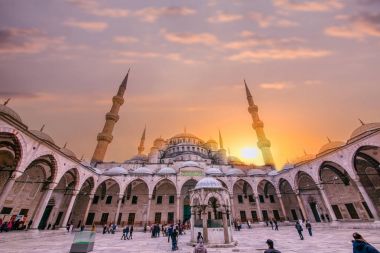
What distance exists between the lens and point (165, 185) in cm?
2881

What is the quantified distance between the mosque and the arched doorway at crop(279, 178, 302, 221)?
13cm

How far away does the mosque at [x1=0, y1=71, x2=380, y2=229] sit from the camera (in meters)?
16.7

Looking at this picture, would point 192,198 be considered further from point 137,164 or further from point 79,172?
point 137,164

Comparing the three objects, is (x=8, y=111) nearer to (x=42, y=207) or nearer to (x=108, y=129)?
(x=42, y=207)

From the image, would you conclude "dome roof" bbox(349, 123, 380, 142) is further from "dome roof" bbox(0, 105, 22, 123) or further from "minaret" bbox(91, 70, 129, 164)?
"dome roof" bbox(0, 105, 22, 123)

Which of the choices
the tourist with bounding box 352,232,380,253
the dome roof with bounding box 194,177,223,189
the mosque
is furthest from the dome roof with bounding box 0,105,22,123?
the tourist with bounding box 352,232,380,253

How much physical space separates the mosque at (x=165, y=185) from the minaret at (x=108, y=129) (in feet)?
0.56

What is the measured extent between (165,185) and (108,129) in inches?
609

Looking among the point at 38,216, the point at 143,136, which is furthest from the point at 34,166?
the point at 143,136

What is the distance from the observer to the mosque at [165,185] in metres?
16.7

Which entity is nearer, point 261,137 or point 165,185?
point 165,185

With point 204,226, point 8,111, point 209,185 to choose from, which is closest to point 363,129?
point 209,185

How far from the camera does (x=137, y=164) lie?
33.2 meters

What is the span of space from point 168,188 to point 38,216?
15768 millimetres
